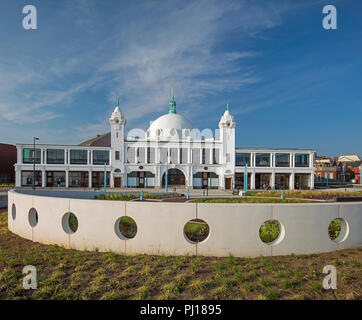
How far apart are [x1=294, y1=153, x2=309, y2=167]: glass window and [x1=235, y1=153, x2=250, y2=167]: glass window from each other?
10.1 meters

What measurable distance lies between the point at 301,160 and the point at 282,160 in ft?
13.2

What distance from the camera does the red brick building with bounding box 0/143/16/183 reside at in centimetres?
5587

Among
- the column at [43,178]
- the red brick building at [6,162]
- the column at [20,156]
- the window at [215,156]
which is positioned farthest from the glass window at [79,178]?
the window at [215,156]

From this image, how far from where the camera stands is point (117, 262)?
7.45 metres

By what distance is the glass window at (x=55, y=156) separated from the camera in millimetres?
44469

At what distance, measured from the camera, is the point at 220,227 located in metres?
7.82

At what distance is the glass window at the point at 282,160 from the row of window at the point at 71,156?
33.5m

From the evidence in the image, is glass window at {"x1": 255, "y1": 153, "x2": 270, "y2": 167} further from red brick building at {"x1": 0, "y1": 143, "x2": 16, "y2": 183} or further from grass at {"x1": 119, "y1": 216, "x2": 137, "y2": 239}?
red brick building at {"x1": 0, "y1": 143, "x2": 16, "y2": 183}

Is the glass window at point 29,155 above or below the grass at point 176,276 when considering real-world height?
above

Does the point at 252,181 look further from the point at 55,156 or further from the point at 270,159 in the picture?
the point at 55,156

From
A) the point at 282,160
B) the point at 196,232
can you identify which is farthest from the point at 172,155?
the point at 196,232

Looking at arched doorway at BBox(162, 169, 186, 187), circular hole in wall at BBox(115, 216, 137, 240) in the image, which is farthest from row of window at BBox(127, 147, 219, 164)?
circular hole in wall at BBox(115, 216, 137, 240)

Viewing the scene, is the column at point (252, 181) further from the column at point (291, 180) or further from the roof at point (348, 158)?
the roof at point (348, 158)
